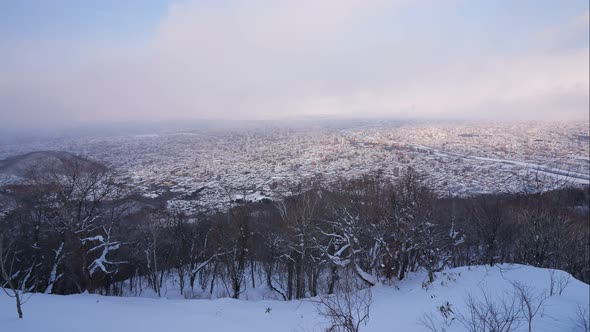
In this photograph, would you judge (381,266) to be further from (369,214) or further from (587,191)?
(587,191)

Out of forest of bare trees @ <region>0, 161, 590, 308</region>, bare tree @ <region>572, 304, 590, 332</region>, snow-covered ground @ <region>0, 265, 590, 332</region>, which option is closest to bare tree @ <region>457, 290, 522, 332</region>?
snow-covered ground @ <region>0, 265, 590, 332</region>

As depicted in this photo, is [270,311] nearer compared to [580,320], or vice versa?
[580,320]

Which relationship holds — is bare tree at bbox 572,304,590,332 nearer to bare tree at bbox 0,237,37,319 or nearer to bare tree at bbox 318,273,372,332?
bare tree at bbox 318,273,372,332

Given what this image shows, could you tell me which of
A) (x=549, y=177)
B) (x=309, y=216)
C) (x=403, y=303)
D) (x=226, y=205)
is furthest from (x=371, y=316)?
(x=549, y=177)

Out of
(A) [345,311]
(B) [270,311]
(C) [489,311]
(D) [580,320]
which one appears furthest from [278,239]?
(D) [580,320]

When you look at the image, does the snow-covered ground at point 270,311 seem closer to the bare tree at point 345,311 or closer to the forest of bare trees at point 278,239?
the bare tree at point 345,311

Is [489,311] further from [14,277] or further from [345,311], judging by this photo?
[14,277]
